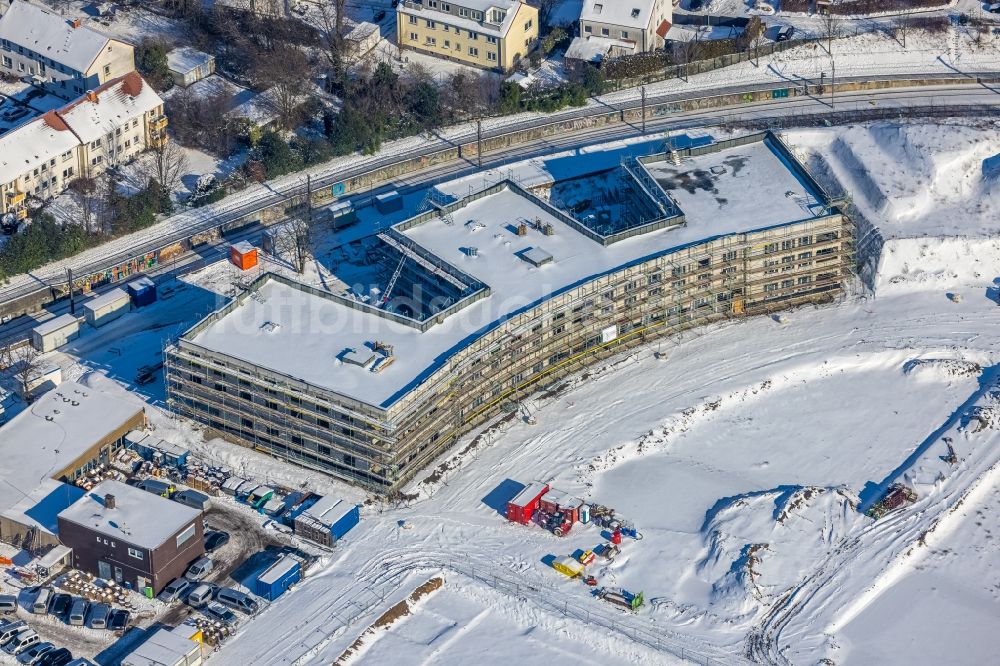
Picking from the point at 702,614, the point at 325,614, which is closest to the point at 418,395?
the point at 325,614

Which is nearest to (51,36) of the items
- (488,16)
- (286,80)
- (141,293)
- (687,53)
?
(286,80)

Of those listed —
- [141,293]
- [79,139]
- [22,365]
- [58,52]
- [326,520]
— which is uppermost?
[58,52]

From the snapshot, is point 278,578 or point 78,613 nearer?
point 78,613

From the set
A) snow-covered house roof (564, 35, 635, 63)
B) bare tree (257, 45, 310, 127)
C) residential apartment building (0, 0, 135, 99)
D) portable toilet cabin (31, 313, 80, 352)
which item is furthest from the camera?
snow-covered house roof (564, 35, 635, 63)

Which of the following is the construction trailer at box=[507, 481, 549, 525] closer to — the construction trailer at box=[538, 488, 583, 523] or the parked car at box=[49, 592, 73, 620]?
the construction trailer at box=[538, 488, 583, 523]

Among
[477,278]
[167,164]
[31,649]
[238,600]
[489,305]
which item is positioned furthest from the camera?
[167,164]

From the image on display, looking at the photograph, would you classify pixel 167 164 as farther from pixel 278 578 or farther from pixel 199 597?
pixel 199 597

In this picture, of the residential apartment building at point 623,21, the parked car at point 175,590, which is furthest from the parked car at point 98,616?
the residential apartment building at point 623,21

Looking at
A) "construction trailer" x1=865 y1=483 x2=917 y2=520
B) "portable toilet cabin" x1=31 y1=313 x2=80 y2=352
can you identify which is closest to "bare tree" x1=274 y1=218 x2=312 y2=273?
"portable toilet cabin" x1=31 y1=313 x2=80 y2=352
